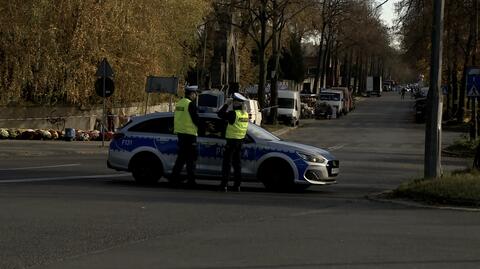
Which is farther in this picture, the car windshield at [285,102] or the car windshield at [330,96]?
the car windshield at [330,96]

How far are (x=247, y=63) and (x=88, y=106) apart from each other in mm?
45683

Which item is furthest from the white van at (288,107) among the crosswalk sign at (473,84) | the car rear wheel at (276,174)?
the car rear wheel at (276,174)

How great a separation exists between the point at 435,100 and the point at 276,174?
134 inches

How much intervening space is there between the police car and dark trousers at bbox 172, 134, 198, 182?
493mm

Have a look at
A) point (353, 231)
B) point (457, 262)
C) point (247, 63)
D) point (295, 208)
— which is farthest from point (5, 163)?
point (247, 63)

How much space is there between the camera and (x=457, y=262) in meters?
7.73

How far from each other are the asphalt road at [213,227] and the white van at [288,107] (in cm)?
3103

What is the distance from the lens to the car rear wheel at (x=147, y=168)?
14.9 metres

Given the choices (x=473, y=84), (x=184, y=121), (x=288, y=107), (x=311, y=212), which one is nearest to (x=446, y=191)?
(x=311, y=212)

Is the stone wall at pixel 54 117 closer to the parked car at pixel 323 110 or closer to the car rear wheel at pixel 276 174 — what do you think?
the car rear wheel at pixel 276 174

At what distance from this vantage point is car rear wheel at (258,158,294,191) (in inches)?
556

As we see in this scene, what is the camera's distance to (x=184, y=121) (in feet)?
46.0

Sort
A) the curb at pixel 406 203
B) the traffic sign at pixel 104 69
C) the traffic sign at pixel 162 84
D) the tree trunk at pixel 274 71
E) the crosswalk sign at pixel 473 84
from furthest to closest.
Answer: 1. the tree trunk at pixel 274 71
2. the traffic sign at pixel 162 84
3. the crosswalk sign at pixel 473 84
4. the traffic sign at pixel 104 69
5. the curb at pixel 406 203

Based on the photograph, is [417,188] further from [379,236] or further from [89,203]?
[89,203]
